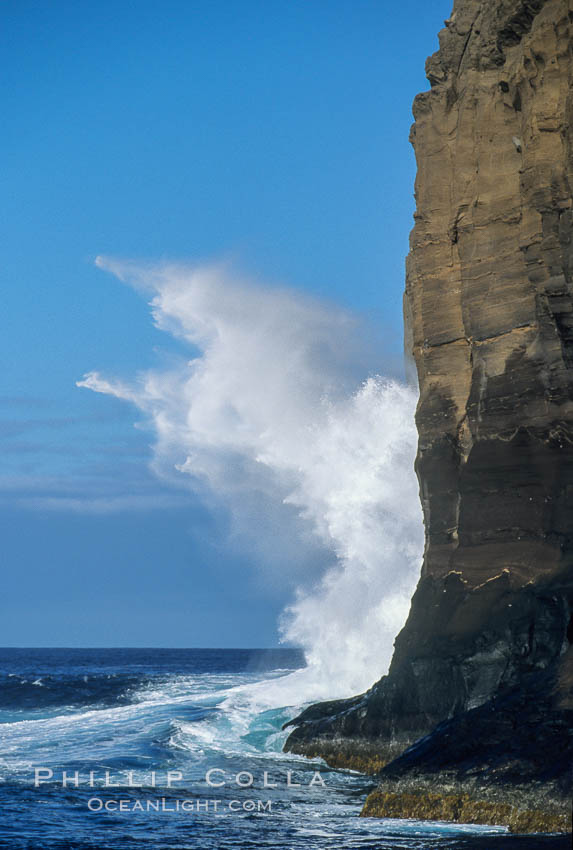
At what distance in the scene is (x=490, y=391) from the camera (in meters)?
21.6

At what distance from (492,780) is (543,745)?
3.37 ft

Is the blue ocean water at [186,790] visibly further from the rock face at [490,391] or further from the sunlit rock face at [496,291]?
the sunlit rock face at [496,291]

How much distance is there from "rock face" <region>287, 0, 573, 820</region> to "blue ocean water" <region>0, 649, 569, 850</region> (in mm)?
2522

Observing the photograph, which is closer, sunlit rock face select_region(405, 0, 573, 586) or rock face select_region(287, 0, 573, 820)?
rock face select_region(287, 0, 573, 820)

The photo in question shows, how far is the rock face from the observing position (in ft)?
65.2

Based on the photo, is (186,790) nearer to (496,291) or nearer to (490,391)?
(490,391)

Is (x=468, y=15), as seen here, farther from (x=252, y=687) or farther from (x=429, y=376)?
(x=252, y=687)

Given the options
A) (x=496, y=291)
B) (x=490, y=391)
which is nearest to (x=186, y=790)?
(x=490, y=391)

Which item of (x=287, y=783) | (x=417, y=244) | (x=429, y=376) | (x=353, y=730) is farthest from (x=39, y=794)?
(x=417, y=244)

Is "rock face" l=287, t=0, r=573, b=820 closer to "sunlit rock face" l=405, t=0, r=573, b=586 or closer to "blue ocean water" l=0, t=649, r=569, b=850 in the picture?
"sunlit rock face" l=405, t=0, r=573, b=586

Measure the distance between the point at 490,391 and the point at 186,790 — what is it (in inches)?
445

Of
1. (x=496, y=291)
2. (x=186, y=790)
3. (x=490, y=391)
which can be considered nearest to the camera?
(x=186, y=790)

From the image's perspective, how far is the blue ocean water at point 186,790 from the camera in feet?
43.6

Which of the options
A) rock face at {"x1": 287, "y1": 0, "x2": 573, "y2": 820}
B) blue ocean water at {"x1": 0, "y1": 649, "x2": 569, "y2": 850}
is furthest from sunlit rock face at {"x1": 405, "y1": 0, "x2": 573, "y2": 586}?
blue ocean water at {"x1": 0, "y1": 649, "x2": 569, "y2": 850}
